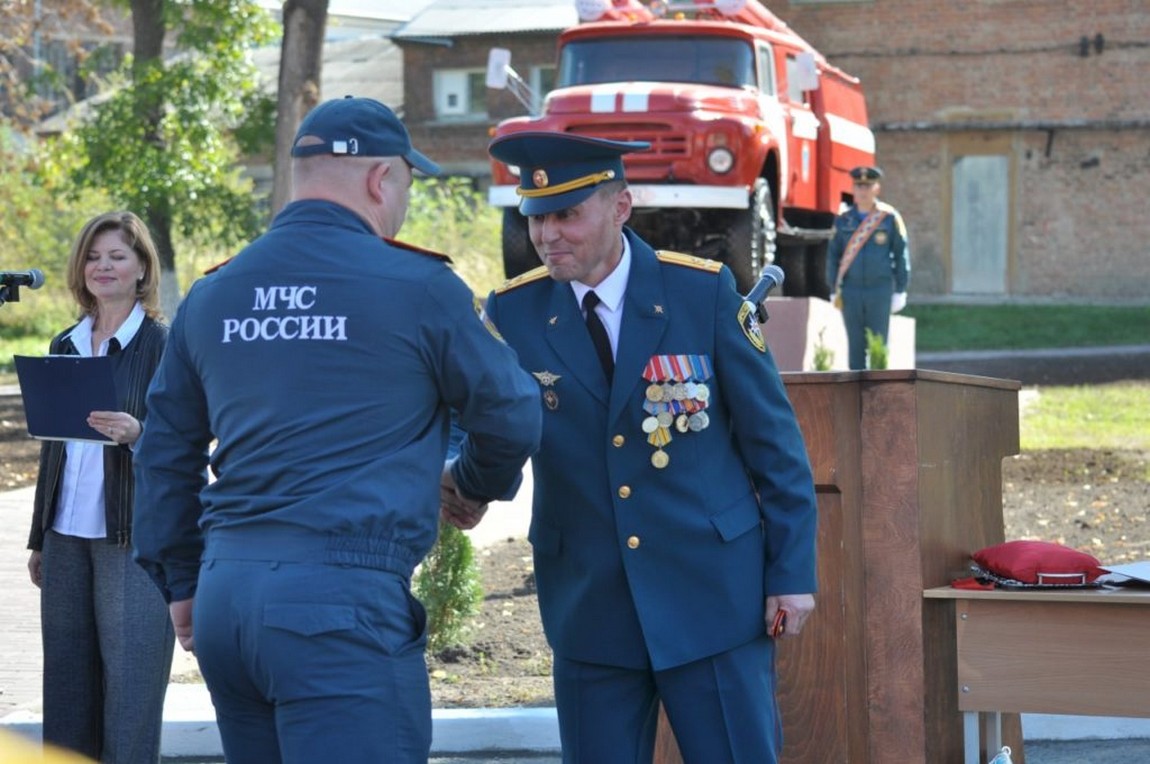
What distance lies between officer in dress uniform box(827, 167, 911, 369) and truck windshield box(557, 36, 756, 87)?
75.7 inches

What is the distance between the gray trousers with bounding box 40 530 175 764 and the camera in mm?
4934

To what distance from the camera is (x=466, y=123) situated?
39031mm

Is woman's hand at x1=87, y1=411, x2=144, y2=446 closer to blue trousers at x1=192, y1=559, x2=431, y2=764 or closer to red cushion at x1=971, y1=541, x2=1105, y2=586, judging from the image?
blue trousers at x1=192, y1=559, x2=431, y2=764

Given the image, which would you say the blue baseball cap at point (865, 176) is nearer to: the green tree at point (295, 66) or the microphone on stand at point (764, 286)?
the green tree at point (295, 66)

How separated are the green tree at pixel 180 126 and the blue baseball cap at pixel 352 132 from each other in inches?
690

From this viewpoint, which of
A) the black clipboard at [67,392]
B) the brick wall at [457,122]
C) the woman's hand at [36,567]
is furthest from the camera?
the brick wall at [457,122]

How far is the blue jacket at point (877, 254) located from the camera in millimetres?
15289

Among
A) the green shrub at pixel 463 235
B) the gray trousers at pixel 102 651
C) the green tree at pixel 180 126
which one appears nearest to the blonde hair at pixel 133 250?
the gray trousers at pixel 102 651

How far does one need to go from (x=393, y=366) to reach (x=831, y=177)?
16403 millimetres

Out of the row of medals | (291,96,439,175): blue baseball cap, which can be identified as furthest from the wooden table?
(291,96,439,175): blue baseball cap

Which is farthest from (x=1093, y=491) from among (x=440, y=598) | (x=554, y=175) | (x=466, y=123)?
(x=466, y=123)

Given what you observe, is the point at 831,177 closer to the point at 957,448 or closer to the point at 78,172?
the point at 78,172

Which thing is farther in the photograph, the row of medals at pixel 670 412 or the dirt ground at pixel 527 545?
the dirt ground at pixel 527 545

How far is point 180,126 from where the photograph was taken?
69.2 feet
